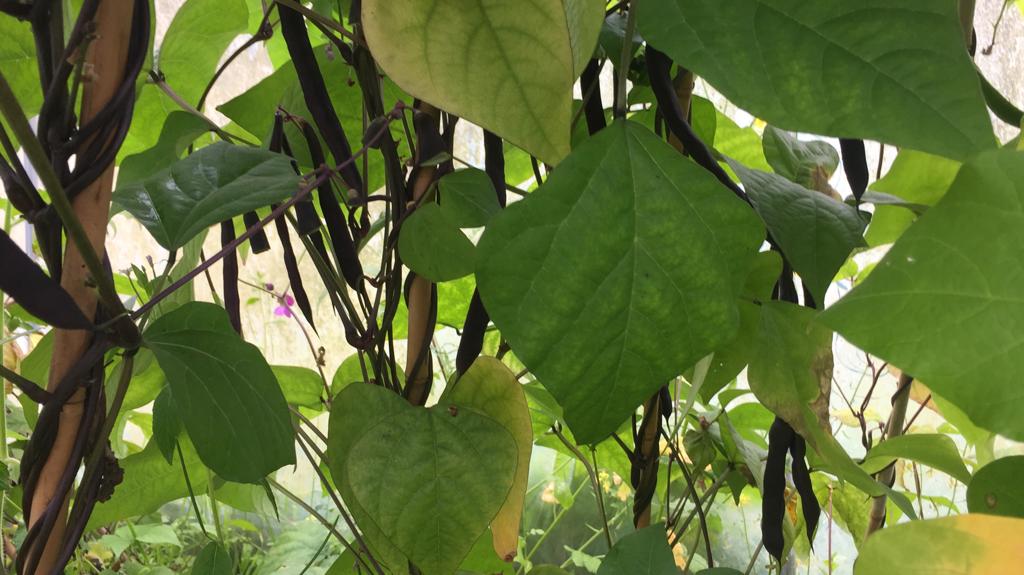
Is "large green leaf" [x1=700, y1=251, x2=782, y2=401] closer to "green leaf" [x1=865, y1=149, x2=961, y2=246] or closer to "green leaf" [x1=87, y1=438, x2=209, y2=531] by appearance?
"green leaf" [x1=865, y1=149, x2=961, y2=246]

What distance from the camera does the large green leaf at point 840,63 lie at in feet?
0.67

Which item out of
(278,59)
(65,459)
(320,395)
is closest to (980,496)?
(65,459)

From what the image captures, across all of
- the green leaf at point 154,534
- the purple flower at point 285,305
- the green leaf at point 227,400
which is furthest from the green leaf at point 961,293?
the green leaf at point 154,534

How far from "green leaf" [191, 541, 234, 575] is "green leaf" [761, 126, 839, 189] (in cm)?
34

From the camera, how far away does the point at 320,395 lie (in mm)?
579

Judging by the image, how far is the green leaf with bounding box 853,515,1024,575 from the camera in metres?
0.19

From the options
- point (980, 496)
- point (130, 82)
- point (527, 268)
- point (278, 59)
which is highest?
point (278, 59)

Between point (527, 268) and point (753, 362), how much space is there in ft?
0.45

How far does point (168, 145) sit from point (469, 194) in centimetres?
17

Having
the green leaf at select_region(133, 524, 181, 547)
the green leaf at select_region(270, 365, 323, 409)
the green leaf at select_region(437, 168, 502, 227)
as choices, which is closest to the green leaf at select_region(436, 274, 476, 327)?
the green leaf at select_region(270, 365, 323, 409)

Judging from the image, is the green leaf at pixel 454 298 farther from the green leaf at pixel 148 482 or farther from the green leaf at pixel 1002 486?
the green leaf at pixel 1002 486

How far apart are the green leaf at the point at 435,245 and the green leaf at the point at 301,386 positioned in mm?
251

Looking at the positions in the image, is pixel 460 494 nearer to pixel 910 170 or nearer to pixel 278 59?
pixel 910 170

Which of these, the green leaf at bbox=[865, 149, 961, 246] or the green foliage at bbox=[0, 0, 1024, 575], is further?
the green leaf at bbox=[865, 149, 961, 246]
